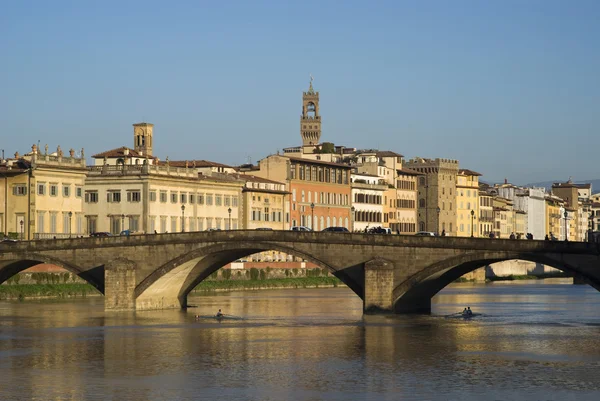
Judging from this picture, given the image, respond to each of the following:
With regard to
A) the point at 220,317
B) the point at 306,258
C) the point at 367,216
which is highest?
the point at 367,216

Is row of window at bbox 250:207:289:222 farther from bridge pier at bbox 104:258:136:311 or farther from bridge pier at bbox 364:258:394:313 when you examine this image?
bridge pier at bbox 364:258:394:313

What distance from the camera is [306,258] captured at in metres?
94.7

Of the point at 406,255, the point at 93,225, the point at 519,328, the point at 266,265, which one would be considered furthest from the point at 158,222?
the point at 519,328

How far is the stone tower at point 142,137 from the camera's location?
6344 inches

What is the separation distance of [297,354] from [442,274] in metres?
22.8

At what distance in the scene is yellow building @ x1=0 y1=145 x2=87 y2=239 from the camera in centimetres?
11762

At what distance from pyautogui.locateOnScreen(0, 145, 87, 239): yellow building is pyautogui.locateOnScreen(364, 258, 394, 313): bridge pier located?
36.5m

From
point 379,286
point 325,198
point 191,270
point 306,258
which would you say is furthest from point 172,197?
point 379,286

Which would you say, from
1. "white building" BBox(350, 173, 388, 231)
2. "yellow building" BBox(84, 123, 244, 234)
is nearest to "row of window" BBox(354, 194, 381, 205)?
"white building" BBox(350, 173, 388, 231)

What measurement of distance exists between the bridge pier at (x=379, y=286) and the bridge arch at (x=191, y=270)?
1.83 m

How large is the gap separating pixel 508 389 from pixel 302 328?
2776cm

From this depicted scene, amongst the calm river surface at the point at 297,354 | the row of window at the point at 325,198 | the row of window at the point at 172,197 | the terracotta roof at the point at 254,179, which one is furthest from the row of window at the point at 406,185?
the calm river surface at the point at 297,354

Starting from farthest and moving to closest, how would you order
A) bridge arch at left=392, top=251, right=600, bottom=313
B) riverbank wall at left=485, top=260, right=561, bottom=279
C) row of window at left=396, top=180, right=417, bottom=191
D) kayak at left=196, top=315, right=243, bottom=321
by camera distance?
1. row of window at left=396, top=180, right=417, bottom=191
2. riverbank wall at left=485, top=260, right=561, bottom=279
3. kayak at left=196, top=315, right=243, bottom=321
4. bridge arch at left=392, top=251, right=600, bottom=313

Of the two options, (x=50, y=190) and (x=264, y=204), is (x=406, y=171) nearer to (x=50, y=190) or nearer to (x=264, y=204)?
(x=264, y=204)
